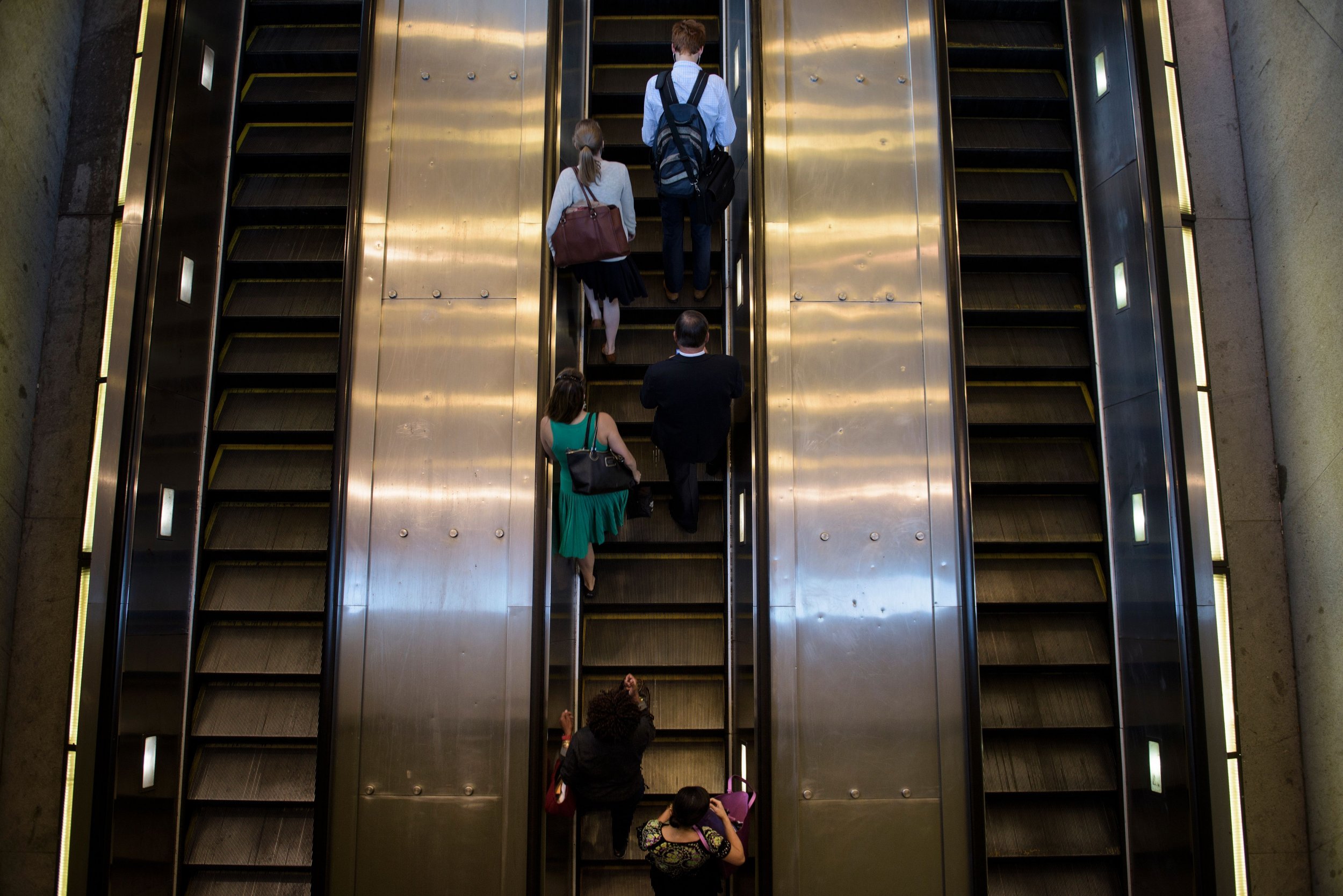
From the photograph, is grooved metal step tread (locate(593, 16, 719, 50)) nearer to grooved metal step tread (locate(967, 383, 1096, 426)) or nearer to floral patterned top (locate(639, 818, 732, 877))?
grooved metal step tread (locate(967, 383, 1096, 426))

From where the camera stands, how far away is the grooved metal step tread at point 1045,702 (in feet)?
16.3

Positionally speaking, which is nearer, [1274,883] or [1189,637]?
[1189,637]

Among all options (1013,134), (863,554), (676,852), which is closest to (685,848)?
(676,852)

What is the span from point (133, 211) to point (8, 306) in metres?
1.51

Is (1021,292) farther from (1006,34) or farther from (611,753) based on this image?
(611,753)

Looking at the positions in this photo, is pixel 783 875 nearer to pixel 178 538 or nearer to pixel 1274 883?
pixel 1274 883

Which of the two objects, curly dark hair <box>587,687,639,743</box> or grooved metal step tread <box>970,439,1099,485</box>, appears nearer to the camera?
curly dark hair <box>587,687,639,743</box>

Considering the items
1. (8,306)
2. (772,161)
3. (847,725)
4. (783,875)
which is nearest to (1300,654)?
(847,725)

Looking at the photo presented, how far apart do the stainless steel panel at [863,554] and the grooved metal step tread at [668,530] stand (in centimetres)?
81

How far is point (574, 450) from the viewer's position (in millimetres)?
4582

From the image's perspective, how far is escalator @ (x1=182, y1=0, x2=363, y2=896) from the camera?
16.2 feet

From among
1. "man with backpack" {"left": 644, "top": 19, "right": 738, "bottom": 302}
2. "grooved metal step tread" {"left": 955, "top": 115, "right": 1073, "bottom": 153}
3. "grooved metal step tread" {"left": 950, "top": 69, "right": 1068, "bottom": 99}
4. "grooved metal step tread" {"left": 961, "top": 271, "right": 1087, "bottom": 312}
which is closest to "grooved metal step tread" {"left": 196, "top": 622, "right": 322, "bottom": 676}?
"man with backpack" {"left": 644, "top": 19, "right": 738, "bottom": 302}

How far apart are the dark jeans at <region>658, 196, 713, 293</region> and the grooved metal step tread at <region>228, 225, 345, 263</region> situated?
6.74 feet

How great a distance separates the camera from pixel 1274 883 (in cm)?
528
